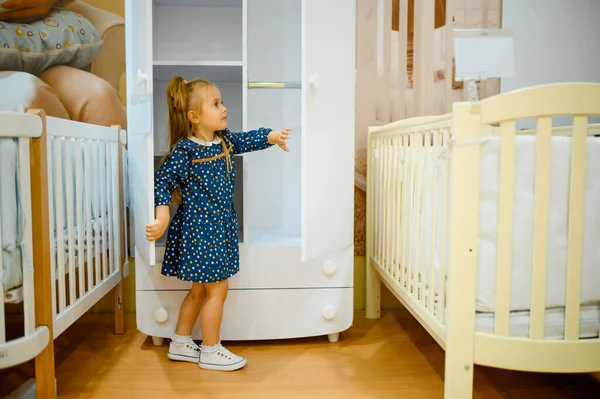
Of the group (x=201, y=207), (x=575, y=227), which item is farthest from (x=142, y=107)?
(x=575, y=227)

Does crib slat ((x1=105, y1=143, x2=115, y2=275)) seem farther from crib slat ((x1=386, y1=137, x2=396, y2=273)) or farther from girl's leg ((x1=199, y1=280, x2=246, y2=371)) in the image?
crib slat ((x1=386, y1=137, x2=396, y2=273))

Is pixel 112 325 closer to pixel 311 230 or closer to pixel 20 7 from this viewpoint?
pixel 311 230

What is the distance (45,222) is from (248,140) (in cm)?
70

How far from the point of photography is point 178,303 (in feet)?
5.68

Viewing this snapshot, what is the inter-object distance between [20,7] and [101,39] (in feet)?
1.01

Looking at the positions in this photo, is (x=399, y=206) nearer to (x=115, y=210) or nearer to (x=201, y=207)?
(x=201, y=207)

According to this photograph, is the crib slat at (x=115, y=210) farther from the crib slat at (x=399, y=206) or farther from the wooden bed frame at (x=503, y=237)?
the wooden bed frame at (x=503, y=237)

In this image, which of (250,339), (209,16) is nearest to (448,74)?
(209,16)

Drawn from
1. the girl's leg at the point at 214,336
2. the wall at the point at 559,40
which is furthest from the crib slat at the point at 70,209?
the wall at the point at 559,40

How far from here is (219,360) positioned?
62.2 inches

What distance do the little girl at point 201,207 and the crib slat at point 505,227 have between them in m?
0.77

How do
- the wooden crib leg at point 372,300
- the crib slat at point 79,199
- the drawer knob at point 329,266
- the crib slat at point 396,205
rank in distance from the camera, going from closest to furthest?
the crib slat at point 79,199
the crib slat at point 396,205
the drawer knob at point 329,266
the wooden crib leg at point 372,300

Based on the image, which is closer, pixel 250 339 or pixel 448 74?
pixel 250 339

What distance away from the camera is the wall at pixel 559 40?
2143mm
